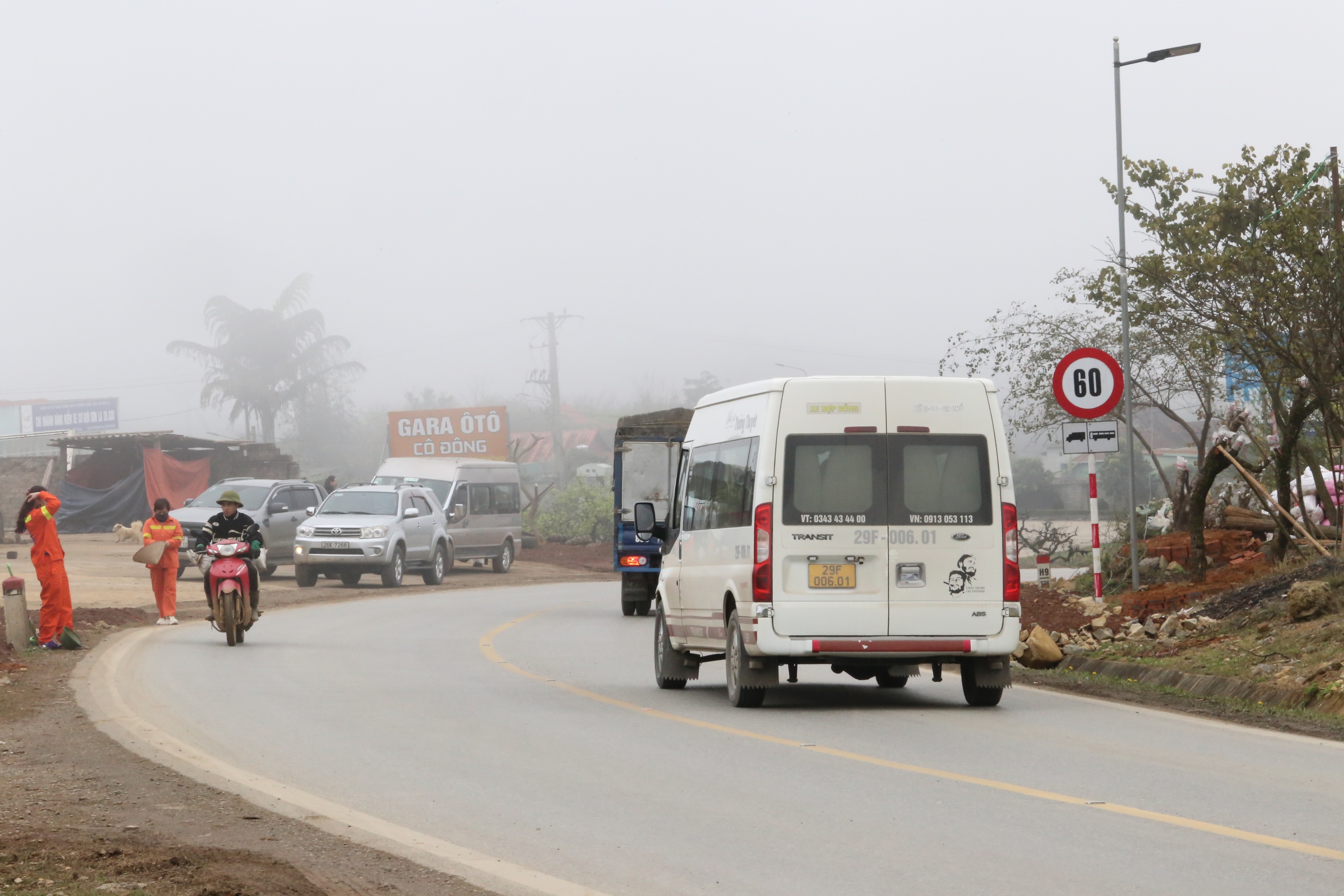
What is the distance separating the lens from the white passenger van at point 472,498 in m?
39.1

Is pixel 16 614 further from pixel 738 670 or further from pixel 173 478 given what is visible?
pixel 173 478

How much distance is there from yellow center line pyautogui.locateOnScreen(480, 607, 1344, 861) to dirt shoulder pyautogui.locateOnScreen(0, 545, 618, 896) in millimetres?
3303

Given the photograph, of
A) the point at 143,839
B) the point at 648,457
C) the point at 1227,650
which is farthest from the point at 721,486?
the point at 648,457

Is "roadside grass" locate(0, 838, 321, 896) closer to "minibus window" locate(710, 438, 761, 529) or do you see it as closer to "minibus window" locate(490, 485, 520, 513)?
"minibus window" locate(710, 438, 761, 529)

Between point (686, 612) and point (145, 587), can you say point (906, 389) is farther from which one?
point (145, 587)

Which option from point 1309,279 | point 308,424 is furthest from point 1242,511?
point 308,424

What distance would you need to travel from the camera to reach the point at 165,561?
22.0 metres

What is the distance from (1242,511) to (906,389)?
12086 mm

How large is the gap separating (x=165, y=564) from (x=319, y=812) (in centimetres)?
1476

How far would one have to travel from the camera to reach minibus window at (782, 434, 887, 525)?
1215 centimetres

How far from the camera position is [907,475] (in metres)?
12.3

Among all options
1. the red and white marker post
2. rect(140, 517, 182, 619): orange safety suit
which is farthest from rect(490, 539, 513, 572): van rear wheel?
the red and white marker post

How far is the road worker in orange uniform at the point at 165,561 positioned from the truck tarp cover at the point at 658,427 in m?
7.78

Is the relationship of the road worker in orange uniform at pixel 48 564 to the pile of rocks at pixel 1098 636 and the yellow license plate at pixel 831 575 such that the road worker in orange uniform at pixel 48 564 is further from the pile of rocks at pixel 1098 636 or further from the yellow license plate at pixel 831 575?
the pile of rocks at pixel 1098 636
